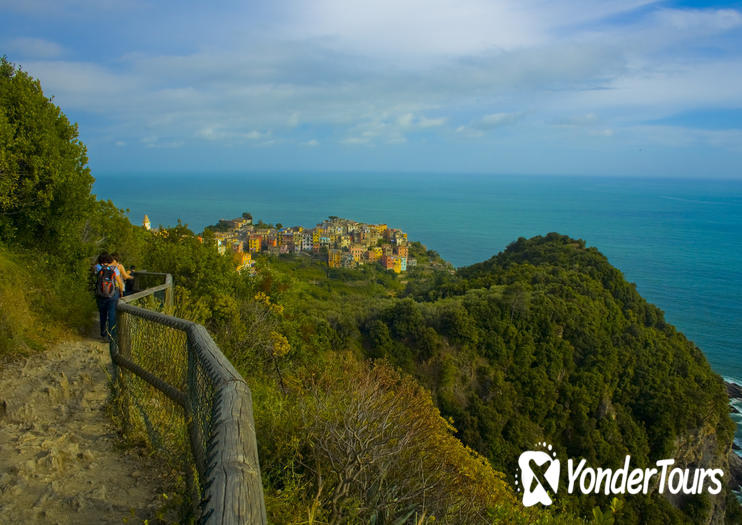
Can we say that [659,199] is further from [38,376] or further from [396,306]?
[38,376]

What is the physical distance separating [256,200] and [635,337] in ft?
423

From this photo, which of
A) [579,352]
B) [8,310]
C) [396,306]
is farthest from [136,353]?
[579,352]

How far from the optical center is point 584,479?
1992 centimetres

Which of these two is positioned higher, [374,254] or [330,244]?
[330,244]

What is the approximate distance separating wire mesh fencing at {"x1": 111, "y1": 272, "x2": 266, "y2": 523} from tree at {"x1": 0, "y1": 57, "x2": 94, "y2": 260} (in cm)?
545

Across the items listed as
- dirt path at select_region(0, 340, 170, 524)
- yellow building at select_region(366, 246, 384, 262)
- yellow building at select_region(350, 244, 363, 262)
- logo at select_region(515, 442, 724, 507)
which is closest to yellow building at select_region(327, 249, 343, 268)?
yellow building at select_region(350, 244, 363, 262)

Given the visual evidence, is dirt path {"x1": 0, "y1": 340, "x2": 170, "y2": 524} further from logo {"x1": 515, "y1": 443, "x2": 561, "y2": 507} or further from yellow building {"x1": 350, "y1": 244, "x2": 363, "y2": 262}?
yellow building {"x1": 350, "y1": 244, "x2": 363, "y2": 262}

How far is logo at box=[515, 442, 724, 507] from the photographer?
26.5 feet

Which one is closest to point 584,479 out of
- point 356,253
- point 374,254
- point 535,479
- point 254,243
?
point 535,479

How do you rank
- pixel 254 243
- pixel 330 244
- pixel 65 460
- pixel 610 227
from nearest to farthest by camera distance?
pixel 65 460 < pixel 254 243 < pixel 330 244 < pixel 610 227

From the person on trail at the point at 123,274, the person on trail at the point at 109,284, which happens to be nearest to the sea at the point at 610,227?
the person on trail at the point at 123,274

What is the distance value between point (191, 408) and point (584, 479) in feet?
71.8

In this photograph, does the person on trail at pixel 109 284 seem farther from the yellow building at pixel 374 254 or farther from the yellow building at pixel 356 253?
the yellow building at pixel 374 254

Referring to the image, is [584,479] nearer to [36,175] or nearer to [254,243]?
[36,175]
